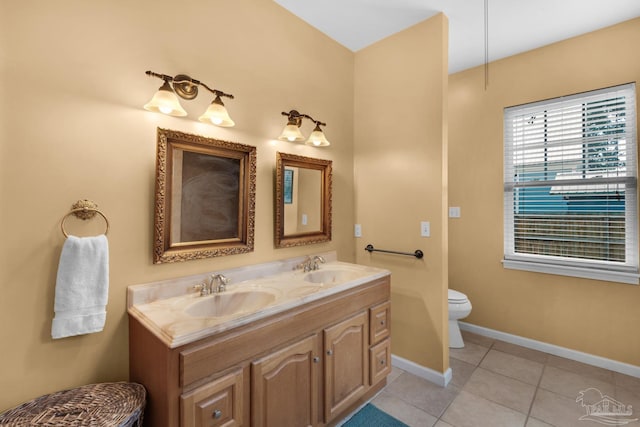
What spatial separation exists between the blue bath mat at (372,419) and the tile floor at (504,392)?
6cm

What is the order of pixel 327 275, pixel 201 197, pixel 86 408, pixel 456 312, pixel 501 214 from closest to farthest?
pixel 86 408, pixel 201 197, pixel 327 275, pixel 456 312, pixel 501 214

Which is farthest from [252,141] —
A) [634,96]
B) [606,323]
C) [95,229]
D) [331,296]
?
[606,323]

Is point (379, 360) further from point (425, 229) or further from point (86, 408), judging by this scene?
point (86, 408)

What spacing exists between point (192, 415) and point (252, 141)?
4.77 ft

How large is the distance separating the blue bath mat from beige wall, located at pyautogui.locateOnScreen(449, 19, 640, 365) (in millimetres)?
1717

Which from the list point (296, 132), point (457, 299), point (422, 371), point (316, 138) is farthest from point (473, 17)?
point (422, 371)

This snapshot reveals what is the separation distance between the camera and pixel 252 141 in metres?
1.82

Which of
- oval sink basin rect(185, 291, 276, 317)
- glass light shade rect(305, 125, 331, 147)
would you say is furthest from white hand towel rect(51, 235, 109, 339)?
glass light shade rect(305, 125, 331, 147)

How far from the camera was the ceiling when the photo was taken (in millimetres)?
2004

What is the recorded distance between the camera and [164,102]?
1.31 m

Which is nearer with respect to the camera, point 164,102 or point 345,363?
point 164,102

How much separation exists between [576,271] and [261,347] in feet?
8.92

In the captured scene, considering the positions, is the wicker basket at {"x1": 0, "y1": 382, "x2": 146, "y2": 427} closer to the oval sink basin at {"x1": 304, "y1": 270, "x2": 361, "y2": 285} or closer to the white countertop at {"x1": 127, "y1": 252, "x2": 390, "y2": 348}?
the white countertop at {"x1": 127, "y1": 252, "x2": 390, "y2": 348}

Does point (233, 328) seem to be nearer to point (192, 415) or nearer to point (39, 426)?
point (192, 415)
